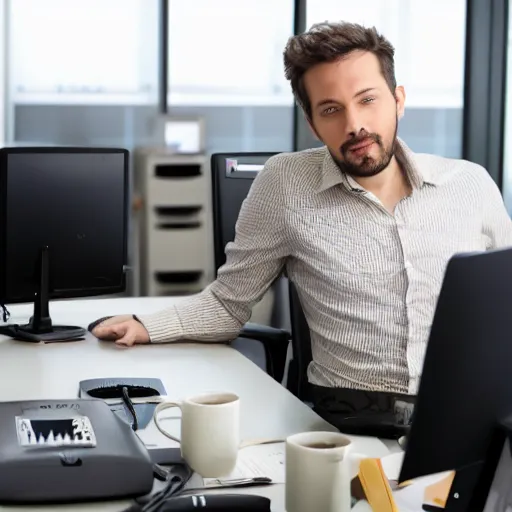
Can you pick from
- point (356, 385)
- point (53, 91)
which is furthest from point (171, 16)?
point (356, 385)

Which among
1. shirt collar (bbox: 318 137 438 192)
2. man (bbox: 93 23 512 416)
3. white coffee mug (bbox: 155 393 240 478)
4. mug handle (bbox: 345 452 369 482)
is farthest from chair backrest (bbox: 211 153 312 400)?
mug handle (bbox: 345 452 369 482)

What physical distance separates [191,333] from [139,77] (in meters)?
3.77

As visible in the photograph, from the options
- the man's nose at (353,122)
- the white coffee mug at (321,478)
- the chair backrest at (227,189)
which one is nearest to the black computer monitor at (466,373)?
the white coffee mug at (321,478)

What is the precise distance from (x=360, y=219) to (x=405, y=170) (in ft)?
0.55

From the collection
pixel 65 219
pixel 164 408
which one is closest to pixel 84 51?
pixel 65 219

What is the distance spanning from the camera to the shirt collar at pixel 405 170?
2.16m

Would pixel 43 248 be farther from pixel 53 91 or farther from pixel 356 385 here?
pixel 53 91

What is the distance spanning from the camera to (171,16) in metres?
5.77

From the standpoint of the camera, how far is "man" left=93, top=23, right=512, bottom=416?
2080 mm

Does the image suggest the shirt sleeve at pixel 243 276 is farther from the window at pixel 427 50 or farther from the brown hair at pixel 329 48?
the window at pixel 427 50

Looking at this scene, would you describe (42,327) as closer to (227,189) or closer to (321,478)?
(227,189)

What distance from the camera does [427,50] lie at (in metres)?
5.46

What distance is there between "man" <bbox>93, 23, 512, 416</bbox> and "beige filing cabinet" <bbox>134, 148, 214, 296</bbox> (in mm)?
3426

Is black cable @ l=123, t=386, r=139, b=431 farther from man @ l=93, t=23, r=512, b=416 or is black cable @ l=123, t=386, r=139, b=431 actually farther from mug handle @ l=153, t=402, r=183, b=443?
man @ l=93, t=23, r=512, b=416
